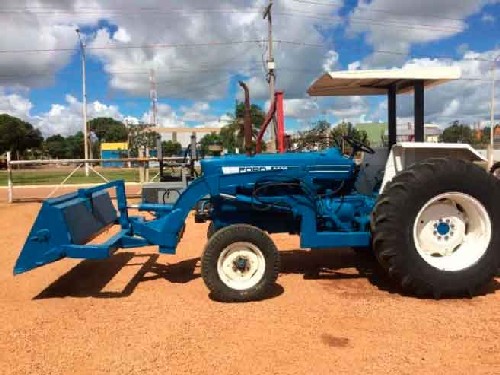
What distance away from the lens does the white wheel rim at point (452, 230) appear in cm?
522

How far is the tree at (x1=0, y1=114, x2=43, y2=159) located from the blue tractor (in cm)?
6738

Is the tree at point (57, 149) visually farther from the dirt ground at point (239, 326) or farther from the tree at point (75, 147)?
the dirt ground at point (239, 326)

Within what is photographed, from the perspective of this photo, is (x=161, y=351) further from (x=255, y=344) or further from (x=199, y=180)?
(x=199, y=180)

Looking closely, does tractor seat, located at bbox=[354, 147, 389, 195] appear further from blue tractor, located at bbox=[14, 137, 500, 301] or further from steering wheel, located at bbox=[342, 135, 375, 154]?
steering wheel, located at bbox=[342, 135, 375, 154]

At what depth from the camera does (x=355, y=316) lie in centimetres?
455

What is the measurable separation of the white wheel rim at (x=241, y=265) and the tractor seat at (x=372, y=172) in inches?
66.2

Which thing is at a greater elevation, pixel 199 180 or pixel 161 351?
pixel 199 180

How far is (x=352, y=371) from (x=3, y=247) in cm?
681

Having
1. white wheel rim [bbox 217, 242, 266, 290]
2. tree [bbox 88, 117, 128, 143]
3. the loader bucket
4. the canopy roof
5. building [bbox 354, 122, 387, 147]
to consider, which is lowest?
white wheel rim [bbox 217, 242, 266, 290]

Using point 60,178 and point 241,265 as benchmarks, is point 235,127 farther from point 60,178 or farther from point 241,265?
point 241,265

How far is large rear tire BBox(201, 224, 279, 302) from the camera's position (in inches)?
197

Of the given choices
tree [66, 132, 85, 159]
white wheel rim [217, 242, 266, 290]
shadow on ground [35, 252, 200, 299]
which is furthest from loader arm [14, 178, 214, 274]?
tree [66, 132, 85, 159]

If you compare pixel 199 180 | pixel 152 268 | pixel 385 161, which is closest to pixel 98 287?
pixel 152 268

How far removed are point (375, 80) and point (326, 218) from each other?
1728 mm
